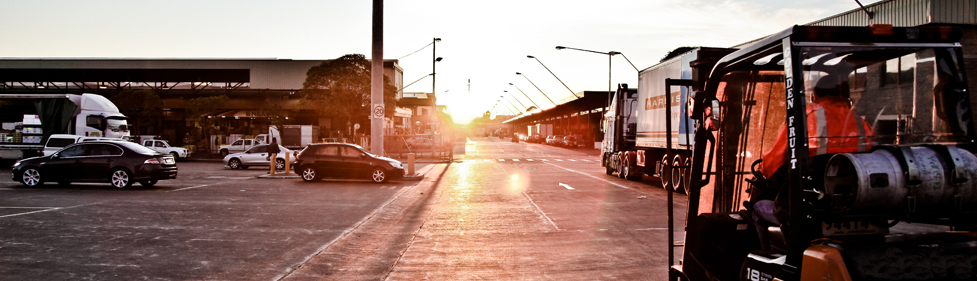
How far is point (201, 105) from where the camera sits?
46.4m

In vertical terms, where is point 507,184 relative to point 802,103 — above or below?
below

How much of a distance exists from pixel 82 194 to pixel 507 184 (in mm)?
11591

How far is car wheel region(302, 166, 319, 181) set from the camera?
21406 mm

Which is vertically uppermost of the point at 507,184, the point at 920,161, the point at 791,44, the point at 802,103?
the point at 791,44

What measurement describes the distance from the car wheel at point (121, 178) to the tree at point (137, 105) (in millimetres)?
29912

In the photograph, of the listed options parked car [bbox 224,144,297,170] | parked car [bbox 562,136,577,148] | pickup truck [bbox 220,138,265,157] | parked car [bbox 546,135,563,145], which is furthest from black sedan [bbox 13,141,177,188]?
parked car [bbox 546,135,563,145]

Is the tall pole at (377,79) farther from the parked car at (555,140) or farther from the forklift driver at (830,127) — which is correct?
the parked car at (555,140)

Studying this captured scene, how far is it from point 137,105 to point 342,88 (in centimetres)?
1427

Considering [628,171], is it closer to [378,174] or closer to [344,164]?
[378,174]

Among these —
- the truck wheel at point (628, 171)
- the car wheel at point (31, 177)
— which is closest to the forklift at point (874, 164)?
the truck wheel at point (628, 171)

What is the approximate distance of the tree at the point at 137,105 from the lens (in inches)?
1783

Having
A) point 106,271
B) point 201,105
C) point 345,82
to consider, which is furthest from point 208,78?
point 106,271

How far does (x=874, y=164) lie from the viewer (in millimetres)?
3121

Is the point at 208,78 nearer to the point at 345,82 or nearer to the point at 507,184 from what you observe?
the point at 345,82
